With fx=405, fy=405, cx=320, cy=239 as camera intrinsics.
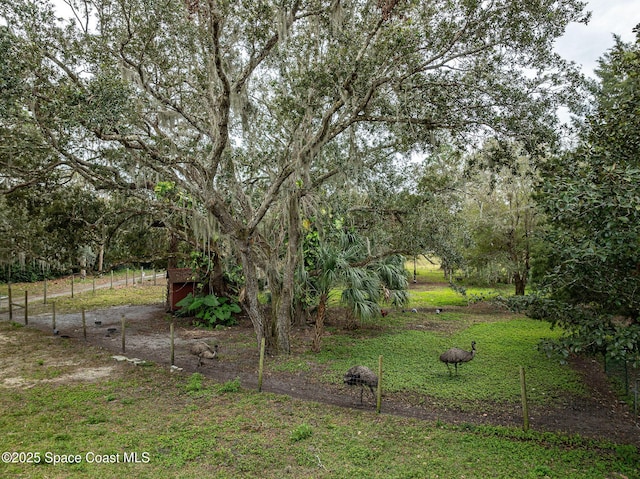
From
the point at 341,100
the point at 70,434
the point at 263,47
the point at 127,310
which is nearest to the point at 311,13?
the point at 263,47

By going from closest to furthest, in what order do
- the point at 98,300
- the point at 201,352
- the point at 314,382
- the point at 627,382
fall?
the point at 627,382 < the point at 314,382 < the point at 201,352 < the point at 98,300

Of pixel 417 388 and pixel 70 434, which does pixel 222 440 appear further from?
pixel 417 388

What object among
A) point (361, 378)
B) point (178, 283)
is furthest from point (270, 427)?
point (178, 283)

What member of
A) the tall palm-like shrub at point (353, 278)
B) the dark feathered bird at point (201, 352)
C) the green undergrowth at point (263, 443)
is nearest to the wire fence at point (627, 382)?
the green undergrowth at point (263, 443)

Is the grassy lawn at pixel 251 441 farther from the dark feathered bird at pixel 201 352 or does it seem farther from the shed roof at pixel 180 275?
the shed roof at pixel 180 275

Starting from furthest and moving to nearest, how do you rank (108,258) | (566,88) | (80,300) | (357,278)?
(80,300) < (108,258) < (357,278) < (566,88)

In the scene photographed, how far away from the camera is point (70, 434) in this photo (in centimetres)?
584

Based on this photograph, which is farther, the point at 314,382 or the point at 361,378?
the point at 314,382

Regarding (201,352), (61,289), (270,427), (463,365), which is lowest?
(463,365)

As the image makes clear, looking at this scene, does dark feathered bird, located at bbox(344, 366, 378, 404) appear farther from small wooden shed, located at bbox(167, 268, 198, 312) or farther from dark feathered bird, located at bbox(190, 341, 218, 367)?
small wooden shed, located at bbox(167, 268, 198, 312)

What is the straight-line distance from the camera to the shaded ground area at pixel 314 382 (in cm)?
650

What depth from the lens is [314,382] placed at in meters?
8.45

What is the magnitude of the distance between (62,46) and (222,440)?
27.4 feet

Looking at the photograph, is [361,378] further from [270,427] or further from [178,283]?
[178,283]
